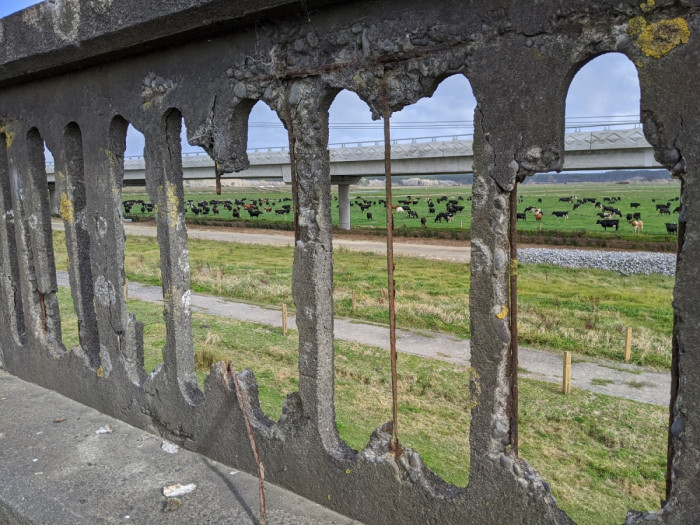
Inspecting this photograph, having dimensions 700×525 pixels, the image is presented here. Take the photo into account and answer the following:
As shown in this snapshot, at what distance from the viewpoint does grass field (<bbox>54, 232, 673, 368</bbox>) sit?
39.3ft

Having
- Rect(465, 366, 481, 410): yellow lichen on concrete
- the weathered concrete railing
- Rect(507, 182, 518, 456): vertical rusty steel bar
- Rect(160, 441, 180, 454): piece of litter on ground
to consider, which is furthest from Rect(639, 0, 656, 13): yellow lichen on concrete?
Rect(160, 441, 180, 454): piece of litter on ground

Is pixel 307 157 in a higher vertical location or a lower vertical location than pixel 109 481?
higher

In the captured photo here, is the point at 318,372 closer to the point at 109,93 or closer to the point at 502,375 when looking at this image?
the point at 502,375

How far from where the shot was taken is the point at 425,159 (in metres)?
30.7

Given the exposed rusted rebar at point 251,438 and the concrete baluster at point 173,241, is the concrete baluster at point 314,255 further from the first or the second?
the concrete baluster at point 173,241

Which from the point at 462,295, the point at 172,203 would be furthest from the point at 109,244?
Answer: the point at 462,295

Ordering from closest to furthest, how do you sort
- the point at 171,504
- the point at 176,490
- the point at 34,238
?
the point at 171,504 → the point at 176,490 → the point at 34,238

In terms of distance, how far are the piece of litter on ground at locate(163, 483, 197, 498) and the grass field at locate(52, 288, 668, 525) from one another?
3060 millimetres

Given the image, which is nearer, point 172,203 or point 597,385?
point 172,203

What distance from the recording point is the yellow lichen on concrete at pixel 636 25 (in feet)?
7.45

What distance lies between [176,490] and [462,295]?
43.0 ft

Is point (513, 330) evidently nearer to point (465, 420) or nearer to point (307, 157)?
point (307, 157)

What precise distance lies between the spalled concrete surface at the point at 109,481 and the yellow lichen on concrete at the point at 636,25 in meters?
2.86

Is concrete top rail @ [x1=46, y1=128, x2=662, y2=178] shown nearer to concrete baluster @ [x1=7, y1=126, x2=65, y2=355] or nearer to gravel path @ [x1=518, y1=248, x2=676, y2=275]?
gravel path @ [x1=518, y1=248, x2=676, y2=275]
